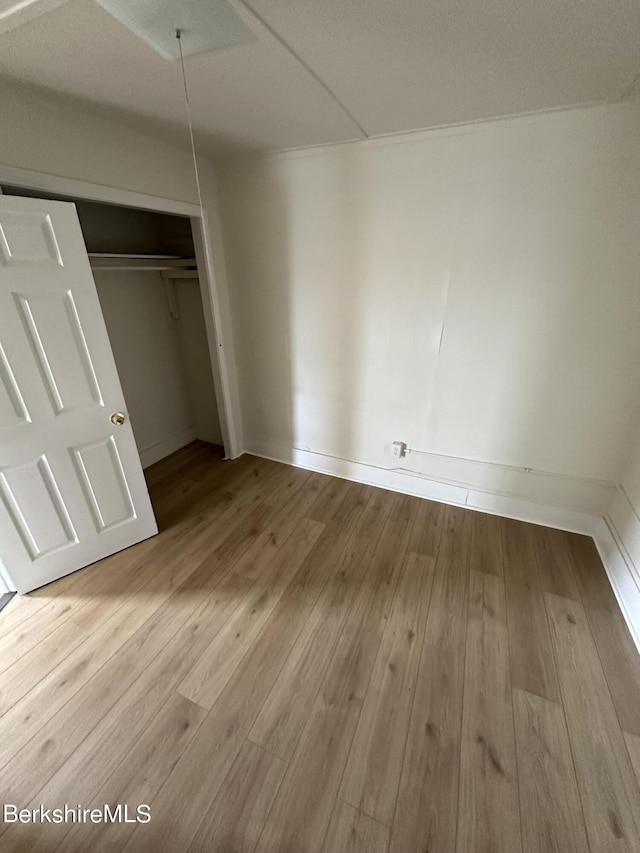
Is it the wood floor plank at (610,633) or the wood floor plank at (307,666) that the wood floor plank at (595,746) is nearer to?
the wood floor plank at (610,633)

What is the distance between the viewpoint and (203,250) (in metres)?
2.53

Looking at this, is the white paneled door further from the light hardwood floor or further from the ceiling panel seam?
the ceiling panel seam

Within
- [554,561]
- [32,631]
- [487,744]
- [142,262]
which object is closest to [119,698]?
[32,631]

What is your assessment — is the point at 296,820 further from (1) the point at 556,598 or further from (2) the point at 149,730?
(1) the point at 556,598

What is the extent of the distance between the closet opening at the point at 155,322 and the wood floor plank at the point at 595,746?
111 inches

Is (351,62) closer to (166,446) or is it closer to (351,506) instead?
(351,506)

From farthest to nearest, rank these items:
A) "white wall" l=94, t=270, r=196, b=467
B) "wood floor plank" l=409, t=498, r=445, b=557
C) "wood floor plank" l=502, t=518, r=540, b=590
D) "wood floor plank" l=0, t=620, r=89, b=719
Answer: "white wall" l=94, t=270, r=196, b=467 < "wood floor plank" l=409, t=498, r=445, b=557 < "wood floor plank" l=502, t=518, r=540, b=590 < "wood floor plank" l=0, t=620, r=89, b=719

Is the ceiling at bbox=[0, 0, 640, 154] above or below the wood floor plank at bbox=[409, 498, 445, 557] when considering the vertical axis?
above

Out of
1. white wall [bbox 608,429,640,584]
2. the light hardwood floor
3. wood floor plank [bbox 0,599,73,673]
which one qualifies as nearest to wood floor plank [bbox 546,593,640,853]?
the light hardwood floor

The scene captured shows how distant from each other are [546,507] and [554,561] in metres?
0.38

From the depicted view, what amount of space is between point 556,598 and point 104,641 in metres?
2.33

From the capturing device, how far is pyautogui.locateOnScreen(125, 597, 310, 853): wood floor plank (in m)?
1.08

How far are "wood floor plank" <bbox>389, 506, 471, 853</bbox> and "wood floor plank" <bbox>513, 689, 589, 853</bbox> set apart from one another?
0.22 metres

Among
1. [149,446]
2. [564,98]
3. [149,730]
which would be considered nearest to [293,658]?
[149,730]
